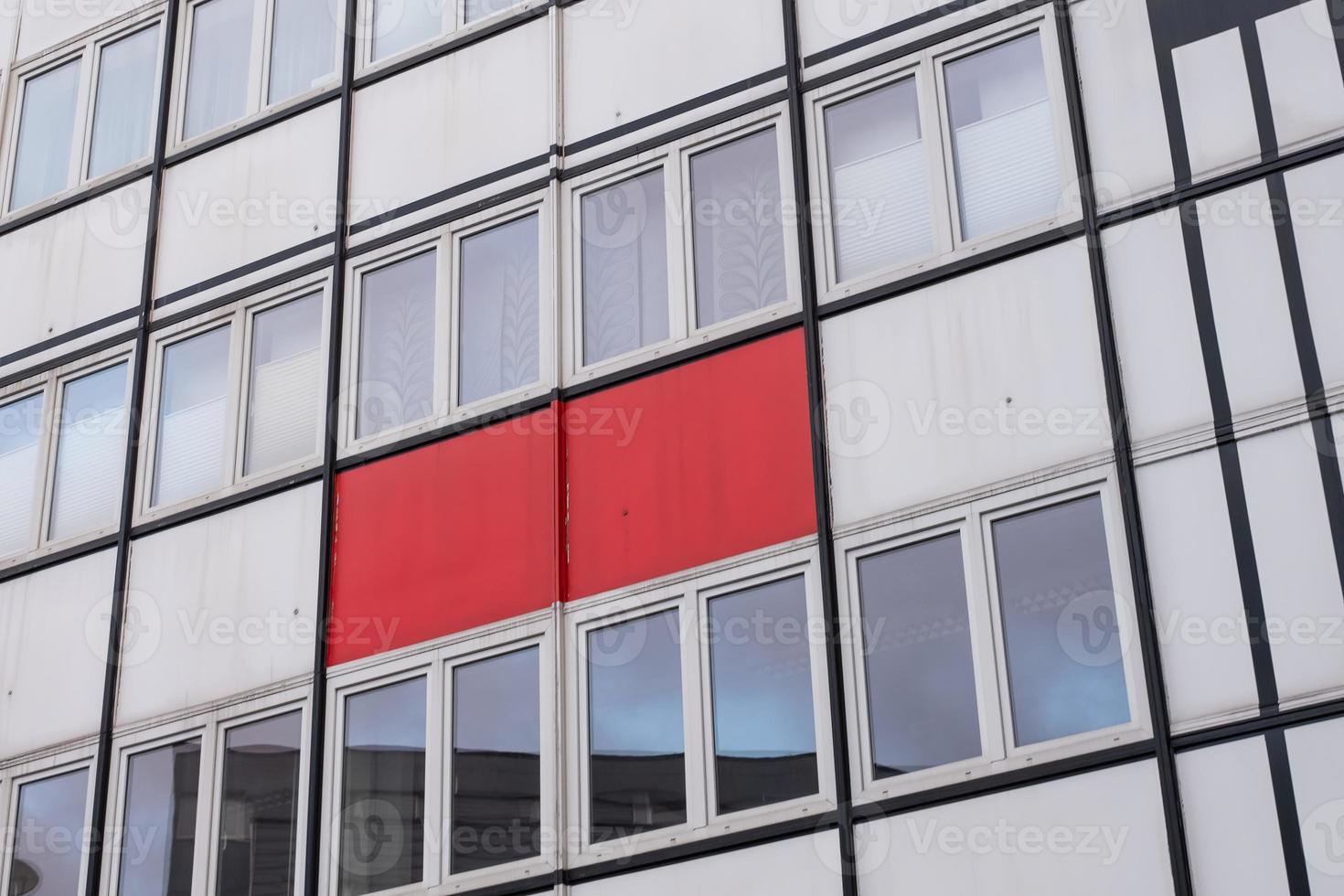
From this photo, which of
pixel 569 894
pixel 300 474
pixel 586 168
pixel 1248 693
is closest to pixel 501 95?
pixel 586 168

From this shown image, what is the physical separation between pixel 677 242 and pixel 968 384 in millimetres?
3052

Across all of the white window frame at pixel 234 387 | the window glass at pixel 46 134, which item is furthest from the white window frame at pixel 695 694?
the window glass at pixel 46 134

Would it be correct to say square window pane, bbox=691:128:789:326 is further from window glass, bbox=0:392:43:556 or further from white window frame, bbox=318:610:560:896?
window glass, bbox=0:392:43:556

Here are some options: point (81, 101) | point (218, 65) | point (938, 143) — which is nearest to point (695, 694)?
point (938, 143)

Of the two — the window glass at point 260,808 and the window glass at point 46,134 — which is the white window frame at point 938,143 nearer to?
the window glass at point 260,808

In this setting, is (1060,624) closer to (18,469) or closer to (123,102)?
(18,469)

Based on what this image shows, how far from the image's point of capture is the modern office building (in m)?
12.6

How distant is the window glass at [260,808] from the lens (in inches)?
612

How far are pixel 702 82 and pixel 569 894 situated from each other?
6749mm

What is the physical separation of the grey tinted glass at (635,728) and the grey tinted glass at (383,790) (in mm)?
1561

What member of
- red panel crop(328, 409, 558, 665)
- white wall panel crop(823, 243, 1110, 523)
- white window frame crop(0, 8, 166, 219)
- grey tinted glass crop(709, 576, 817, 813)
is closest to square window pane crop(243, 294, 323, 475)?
red panel crop(328, 409, 558, 665)

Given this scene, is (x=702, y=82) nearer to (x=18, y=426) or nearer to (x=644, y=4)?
(x=644, y=4)

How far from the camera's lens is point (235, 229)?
726 inches

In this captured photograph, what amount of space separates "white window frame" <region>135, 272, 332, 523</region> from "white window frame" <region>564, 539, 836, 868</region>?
11.2ft
